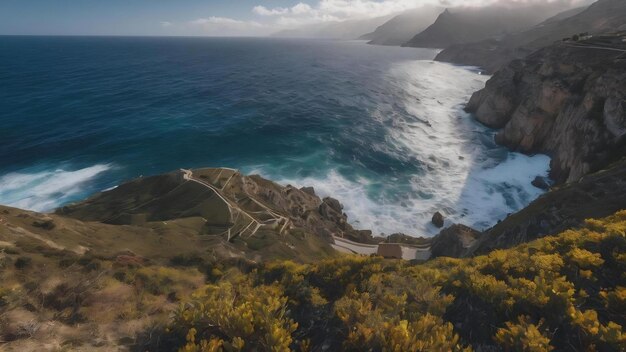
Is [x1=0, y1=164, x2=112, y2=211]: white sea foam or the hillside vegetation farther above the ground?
the hillside vegetation

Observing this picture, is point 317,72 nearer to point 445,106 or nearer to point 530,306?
point 445,106

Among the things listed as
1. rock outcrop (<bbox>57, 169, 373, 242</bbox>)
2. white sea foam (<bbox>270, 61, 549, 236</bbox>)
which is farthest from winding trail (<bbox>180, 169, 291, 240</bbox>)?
white sea foam (<bbox>270, 61, 549, 236</bbox>)

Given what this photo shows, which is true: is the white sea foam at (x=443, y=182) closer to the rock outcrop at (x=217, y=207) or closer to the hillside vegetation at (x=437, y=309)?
the rock outcrop at (x=217, y=207)

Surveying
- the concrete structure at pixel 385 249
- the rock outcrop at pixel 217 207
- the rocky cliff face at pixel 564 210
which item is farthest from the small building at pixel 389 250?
the rocky cliff face at pixel 564 210

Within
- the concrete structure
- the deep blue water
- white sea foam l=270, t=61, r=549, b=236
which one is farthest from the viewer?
the deep blue water

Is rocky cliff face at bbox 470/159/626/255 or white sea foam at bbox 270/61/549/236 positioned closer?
rocky cliff face at bbox 470/159/626/255

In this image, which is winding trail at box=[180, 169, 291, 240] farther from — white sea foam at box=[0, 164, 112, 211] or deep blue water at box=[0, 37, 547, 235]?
white sea foam at box=[0, 164, 112, 211]
